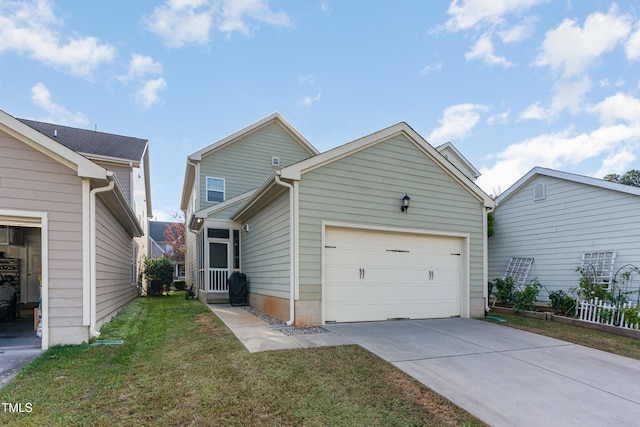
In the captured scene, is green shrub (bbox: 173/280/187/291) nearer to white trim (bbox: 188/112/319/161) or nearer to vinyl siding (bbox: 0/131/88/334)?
white trim (bbox: 188/112/319/161)

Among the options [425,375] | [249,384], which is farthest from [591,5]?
[249,384]

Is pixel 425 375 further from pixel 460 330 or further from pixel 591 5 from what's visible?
pixel 591 5

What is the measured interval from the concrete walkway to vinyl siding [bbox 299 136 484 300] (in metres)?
1.54

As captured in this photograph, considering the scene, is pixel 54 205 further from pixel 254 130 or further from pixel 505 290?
pixel 505 290

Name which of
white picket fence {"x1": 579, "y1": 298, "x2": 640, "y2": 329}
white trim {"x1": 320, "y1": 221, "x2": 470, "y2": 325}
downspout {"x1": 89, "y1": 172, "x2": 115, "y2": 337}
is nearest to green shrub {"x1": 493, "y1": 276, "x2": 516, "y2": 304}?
white picket fence {"x1": 579, "y1": 298, "x2": 640, "y2": 329}

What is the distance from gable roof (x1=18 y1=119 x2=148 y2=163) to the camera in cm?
1209

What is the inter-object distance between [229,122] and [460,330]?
13473 mm

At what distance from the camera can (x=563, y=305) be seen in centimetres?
863

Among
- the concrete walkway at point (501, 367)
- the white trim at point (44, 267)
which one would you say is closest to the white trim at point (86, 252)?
the white trim at point (44, 267)

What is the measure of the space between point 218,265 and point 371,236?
21.6 feet

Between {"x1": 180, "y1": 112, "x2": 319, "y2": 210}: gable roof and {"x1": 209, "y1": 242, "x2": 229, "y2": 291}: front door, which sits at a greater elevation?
{"x1": 180, "y1": 112, "x2": 319, "y2": 210}: gable roof

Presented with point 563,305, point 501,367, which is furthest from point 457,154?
point 501,367

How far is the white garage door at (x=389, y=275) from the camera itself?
7234 millimetres

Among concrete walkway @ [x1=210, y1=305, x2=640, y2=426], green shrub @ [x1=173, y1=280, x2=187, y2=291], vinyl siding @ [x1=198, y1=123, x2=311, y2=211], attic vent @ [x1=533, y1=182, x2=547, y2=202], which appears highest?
vinyl siding @ [x1=198, y1=123, x2=311, y2=211]
